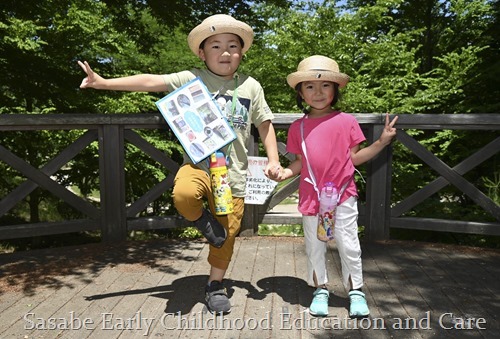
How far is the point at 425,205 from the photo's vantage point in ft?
24.2

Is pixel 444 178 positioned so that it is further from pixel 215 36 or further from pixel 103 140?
pixel 103 140

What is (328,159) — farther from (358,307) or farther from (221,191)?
(358,307)

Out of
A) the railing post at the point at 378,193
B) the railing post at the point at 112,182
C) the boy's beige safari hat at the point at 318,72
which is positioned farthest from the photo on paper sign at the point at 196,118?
the railing post at the point at 378,193

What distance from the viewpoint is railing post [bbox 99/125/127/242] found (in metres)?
4.56

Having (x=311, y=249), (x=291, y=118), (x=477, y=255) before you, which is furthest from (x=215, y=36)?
(x=477, y=255)

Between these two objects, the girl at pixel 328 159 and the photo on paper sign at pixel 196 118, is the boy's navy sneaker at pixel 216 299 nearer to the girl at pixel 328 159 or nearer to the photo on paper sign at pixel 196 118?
the girl at pixel 328 159

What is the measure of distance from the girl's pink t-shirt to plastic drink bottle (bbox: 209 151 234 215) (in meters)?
0.50

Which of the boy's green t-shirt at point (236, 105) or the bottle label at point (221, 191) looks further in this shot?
the boy's green t-shirt at point (236, 105)

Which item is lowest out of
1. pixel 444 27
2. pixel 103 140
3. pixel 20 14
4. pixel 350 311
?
pixel 350 311

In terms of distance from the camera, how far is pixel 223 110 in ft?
9.80

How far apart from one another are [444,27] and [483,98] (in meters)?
6.35

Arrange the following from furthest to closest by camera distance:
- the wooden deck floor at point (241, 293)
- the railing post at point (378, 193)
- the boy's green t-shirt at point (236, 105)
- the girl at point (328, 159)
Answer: the railing post at point (378, 193), the boy's green t-shirt at point (236, 105), the girl at point (328, 159), the wooden deck floor at point (241, 293)

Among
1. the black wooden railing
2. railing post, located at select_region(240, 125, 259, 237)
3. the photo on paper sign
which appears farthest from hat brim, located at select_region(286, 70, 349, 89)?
railing post, located at select_region(240, 125, 259, 237)

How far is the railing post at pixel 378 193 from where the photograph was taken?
4703 millimetres
